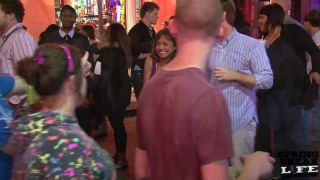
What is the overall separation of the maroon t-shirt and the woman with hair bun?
188 mm

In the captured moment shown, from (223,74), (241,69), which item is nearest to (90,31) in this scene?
(241,69)

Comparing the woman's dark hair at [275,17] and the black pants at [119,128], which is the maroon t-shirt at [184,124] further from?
the black pants at [119,128]

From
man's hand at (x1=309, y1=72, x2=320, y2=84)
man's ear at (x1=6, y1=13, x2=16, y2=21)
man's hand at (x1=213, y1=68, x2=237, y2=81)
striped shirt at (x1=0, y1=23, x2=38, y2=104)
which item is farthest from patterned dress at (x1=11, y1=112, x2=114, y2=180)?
man's hand at (x1=309, y1=72, x2=320, y2=84)

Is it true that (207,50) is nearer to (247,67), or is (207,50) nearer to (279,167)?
(247,67)

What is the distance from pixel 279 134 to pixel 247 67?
66.1 inches

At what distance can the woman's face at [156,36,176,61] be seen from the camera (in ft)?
13.1

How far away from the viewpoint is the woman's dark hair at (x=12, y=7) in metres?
3.35

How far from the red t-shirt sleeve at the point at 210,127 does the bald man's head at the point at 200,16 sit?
226 mm

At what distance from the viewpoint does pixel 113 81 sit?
5.05m

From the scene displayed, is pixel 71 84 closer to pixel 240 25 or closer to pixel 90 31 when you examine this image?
pixel 240 25

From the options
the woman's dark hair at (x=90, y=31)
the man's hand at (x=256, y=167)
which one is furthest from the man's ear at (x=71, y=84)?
the woman's dark hair at (x=90, y=31)

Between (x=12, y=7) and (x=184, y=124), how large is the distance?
93.4 inches

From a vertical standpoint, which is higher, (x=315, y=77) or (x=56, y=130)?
(x=56, y=130)

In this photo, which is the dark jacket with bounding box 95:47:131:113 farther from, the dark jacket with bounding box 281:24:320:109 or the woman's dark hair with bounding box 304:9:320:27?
the woman's dark hair with bounding box 304:9:320:27
